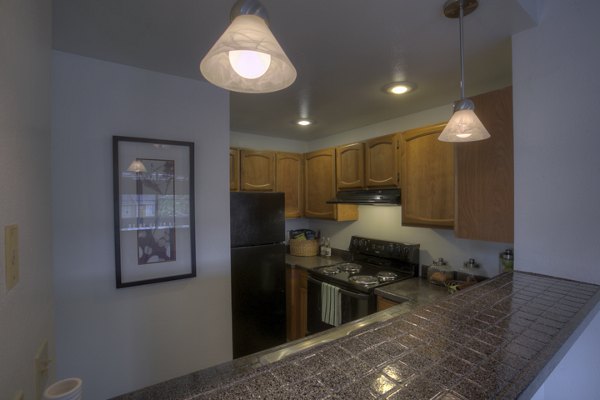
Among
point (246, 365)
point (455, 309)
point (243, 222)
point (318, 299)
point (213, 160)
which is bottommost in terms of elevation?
point (318, 299)

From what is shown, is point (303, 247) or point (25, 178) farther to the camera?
point (303, 247)

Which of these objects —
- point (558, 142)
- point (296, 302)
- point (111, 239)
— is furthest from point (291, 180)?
point (558, 142)

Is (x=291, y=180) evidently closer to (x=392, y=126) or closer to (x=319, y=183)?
(x=319, y=183)

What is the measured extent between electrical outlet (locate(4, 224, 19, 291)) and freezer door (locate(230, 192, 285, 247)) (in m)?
1.60

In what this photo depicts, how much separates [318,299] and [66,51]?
2.45 m

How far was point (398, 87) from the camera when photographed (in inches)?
72.7

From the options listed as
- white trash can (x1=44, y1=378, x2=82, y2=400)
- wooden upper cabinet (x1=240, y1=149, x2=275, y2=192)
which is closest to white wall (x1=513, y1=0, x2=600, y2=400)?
white trash can (x1=44, y1=378, x2=82, y2=400)

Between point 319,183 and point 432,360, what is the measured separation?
8.36 ft

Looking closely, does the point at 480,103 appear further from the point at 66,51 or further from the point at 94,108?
the point at 66,51

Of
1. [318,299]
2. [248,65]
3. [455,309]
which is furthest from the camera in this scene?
[318,299]

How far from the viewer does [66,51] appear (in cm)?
138

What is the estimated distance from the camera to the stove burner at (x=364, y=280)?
7.41 ft

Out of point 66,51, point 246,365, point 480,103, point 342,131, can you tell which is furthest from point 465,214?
point 66,51

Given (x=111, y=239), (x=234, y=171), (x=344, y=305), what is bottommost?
(x=344, y=305)
